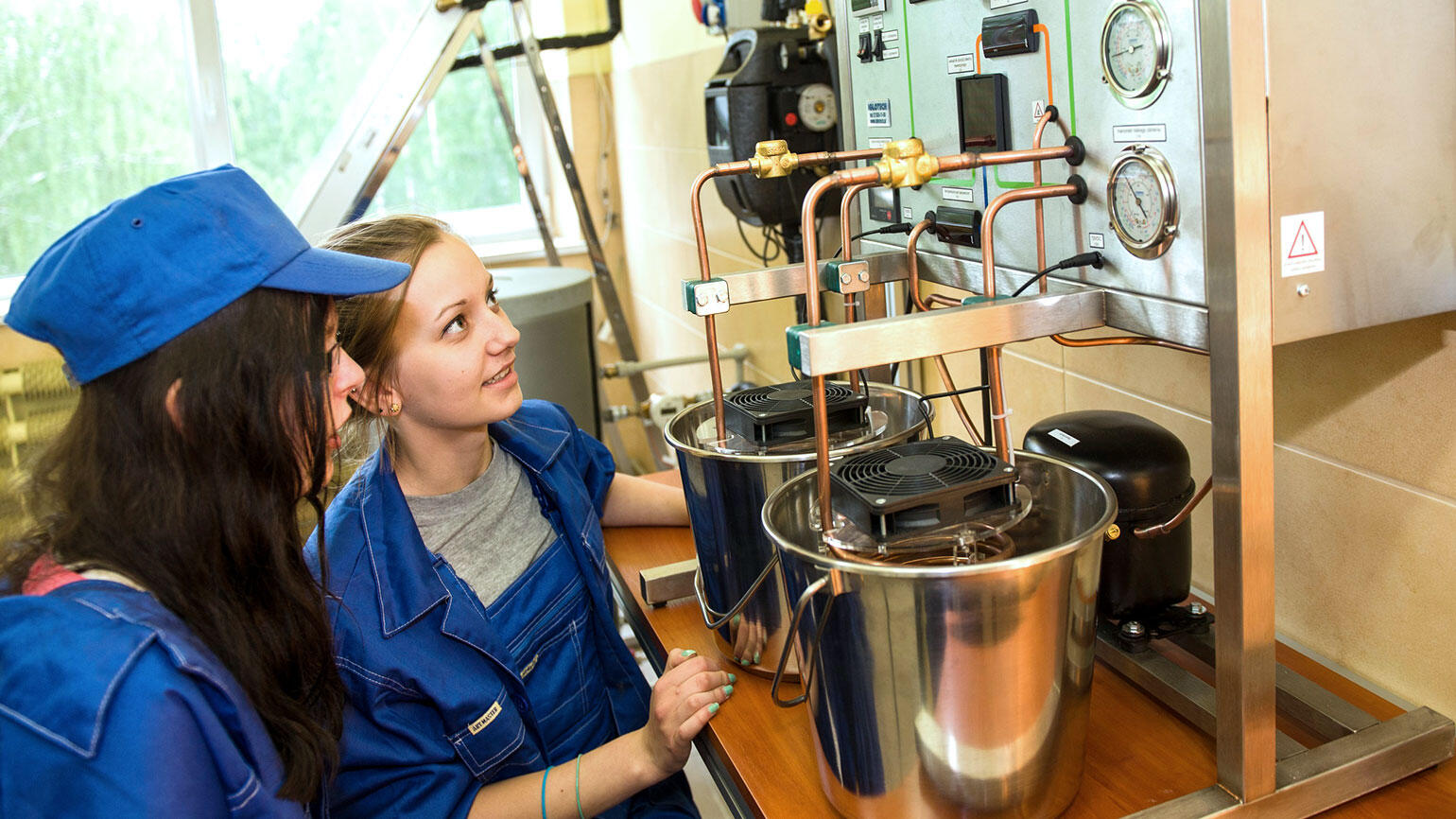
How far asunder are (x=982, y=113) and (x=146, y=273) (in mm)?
668

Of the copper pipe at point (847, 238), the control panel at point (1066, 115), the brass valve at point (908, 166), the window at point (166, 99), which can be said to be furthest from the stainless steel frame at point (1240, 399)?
the window at point (166, 99)

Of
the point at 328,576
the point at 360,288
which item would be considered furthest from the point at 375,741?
the point at 360,288

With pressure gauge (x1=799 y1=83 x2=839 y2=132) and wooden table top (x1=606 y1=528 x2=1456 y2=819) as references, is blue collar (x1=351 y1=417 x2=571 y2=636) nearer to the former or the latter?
wooden table top (x1=606 y1=528 x2=1456 y2=819)

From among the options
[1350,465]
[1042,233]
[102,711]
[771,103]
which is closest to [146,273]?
[102,711]

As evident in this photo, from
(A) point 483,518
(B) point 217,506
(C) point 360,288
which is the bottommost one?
(A) point 483,518

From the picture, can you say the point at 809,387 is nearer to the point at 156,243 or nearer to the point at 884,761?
the point at 884,761

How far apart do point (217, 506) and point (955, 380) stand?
3.36ft

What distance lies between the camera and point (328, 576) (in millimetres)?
1056

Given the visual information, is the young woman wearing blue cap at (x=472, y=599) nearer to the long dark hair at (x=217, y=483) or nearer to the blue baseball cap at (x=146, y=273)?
the long dark hair at (x=217, y=483)

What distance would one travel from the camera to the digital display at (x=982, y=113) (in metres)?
0.94

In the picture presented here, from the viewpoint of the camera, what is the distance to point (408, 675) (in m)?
1.04

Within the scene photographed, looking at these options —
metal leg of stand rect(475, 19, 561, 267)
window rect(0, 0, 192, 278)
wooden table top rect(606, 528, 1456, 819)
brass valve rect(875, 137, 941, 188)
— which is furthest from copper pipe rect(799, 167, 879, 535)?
window rect(0, 0, 192, 278)

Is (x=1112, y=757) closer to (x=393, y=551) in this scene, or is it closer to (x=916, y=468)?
(x=916, y=468)

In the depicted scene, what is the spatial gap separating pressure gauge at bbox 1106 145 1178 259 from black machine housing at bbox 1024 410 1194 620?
200 millimetres
